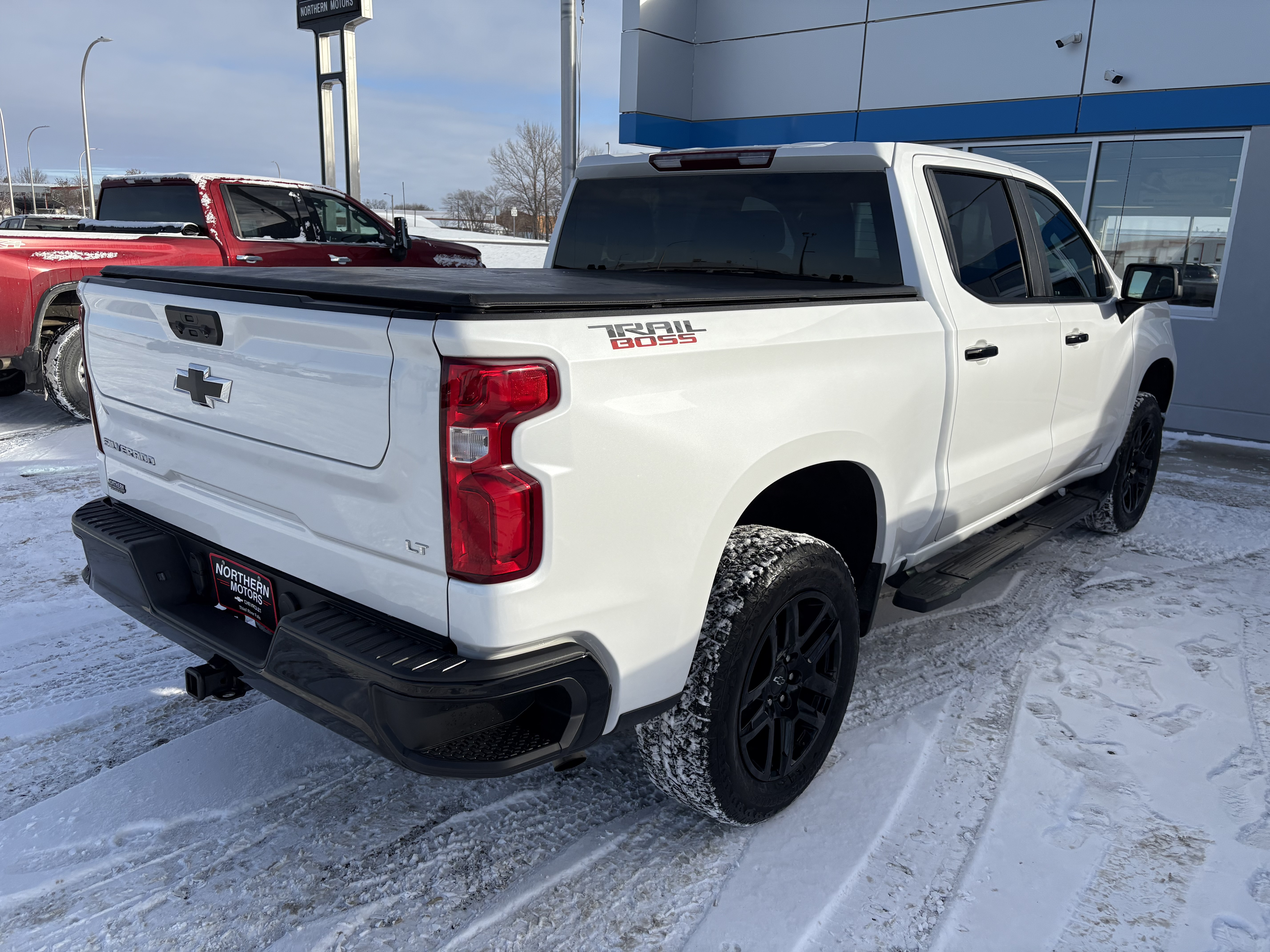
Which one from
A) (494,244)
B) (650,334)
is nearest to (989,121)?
(650,334)

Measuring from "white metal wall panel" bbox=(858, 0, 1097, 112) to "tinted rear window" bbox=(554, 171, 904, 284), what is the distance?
7.31 metres

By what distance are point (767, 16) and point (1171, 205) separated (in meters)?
5.35

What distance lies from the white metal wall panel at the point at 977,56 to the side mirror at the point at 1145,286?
5585 millimetres

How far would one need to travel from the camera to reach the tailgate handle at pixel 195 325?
2.25m

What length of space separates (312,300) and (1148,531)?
543cm

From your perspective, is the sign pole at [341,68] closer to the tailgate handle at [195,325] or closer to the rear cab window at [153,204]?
the rear cab window at [153,204]

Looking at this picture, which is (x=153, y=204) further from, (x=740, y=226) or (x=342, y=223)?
(x=740, y=226)

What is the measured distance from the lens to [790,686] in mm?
2652

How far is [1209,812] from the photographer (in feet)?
9.00

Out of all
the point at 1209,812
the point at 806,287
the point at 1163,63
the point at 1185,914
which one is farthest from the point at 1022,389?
the point at 1163,63

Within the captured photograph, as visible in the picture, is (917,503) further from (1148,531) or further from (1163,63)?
(1163,63)

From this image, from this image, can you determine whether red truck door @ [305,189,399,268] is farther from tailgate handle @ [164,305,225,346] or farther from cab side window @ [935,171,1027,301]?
tailgate handle @ [164,305,225,346]

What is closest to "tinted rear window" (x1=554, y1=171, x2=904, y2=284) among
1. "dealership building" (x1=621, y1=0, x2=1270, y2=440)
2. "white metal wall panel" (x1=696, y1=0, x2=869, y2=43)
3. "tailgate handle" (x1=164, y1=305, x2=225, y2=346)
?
"tailgate handle" (x1=164, y1=305, x2=225, y2=346)

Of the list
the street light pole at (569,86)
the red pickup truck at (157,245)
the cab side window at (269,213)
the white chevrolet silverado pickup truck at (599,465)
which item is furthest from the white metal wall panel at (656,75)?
the white chevrolet silverado pickup truck at (599,465)
